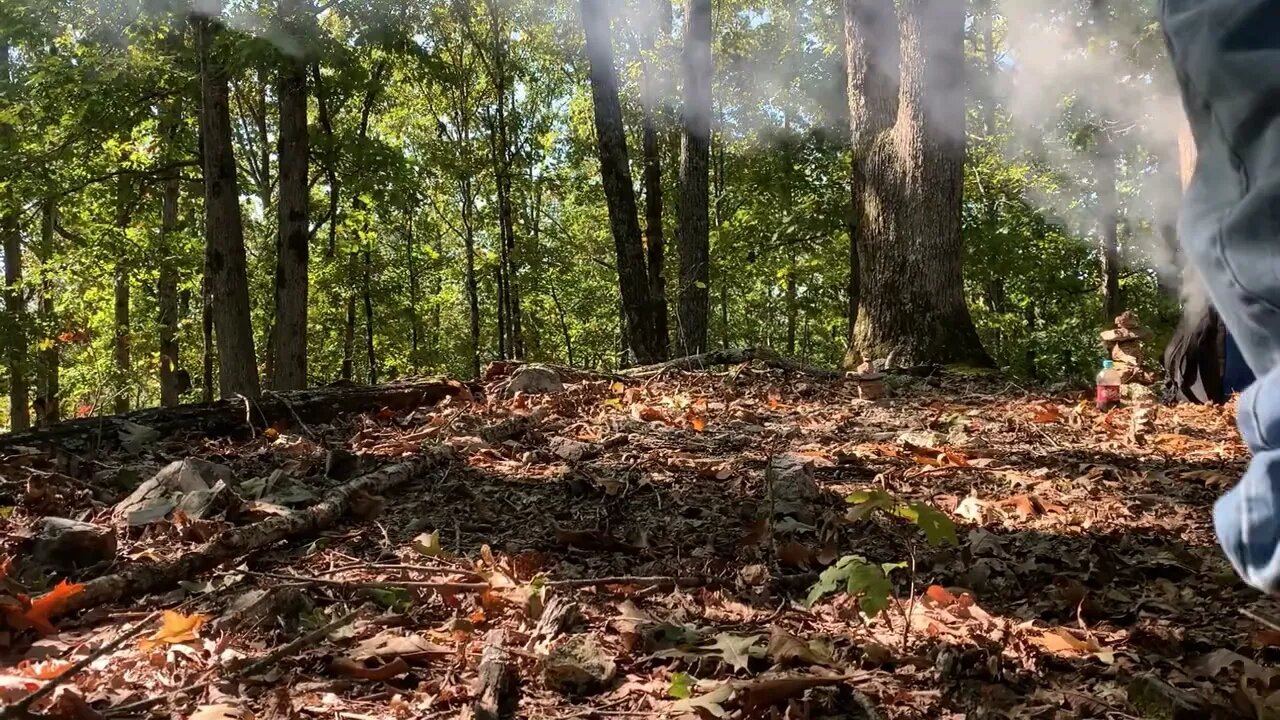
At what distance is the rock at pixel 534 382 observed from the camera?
17.1 feet

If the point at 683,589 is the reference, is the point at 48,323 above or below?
above

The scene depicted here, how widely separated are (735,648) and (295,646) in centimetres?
93

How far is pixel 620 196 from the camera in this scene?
25.4ft

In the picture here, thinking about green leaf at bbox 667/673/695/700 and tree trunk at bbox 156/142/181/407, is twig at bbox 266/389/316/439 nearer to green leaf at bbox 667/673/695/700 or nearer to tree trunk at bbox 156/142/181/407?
green leaf at bbox 667/673/695/700

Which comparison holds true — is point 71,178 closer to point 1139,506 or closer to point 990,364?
point 990,364

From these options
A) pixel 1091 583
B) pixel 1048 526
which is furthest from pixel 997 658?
pixel 1048 526

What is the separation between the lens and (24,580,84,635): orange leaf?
1.87 m

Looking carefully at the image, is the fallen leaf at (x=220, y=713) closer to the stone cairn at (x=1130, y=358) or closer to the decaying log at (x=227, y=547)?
the decaying log at (x=227, y=547)

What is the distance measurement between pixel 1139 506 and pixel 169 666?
2951mm

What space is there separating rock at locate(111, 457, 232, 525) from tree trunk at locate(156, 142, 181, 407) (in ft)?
28.4

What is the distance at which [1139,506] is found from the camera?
277 centimetres

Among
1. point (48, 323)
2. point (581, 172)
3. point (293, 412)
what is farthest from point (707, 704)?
point (581, 172)

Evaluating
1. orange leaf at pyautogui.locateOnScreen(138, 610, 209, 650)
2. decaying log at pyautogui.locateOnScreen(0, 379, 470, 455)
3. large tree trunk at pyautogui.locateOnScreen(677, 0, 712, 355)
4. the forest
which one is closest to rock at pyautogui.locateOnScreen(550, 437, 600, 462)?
decaying log at pyautogui.locateOnScreen(0, 379, 470, 455)

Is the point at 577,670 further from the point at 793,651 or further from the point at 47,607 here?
the point at 47,607
